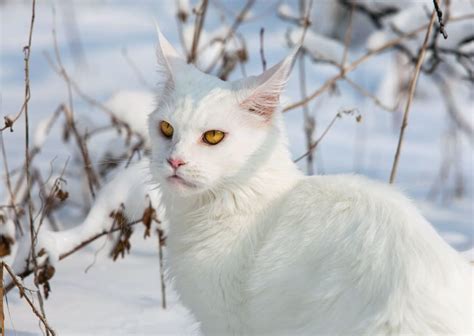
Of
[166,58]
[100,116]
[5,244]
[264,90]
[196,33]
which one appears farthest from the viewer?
[100,116]

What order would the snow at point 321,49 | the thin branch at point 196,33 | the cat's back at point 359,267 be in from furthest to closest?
the snow at point 321,49
the thin branch at point 196,33
the cat's back at point 359,267

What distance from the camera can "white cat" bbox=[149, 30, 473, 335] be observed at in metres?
1.94

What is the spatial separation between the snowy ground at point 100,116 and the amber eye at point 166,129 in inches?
20.8

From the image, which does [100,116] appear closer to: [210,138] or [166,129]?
[166,129]

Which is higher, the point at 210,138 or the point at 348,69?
the point at 348,69

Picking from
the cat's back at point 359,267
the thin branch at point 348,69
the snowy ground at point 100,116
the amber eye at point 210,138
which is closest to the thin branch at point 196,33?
the thin branch at point 348,69

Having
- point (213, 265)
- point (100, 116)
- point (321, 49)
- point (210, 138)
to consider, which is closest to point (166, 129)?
point (210, 138)

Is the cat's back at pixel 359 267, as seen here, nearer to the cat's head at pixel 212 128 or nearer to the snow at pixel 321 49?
the cat's head at pixel 212 128

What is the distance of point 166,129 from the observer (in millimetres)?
2453

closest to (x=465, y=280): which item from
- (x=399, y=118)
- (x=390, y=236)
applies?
(x=390, y=236)

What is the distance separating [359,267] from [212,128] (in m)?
0.67

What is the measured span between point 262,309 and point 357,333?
0.36 m

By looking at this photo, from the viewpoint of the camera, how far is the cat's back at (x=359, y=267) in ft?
6.22

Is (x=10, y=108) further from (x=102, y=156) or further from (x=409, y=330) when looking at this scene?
(x=409, y=330)
